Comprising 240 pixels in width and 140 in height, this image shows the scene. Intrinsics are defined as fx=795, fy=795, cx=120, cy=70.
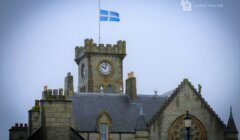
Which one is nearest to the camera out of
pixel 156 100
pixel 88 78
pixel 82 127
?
pixel 82 127

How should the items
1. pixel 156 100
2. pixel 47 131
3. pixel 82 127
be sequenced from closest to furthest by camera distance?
pixel 47 131 < pixel 82 127 < pixel 156 100

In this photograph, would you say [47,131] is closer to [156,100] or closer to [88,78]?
[156,100]

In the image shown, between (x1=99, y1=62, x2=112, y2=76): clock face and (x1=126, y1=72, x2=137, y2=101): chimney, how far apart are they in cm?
1847

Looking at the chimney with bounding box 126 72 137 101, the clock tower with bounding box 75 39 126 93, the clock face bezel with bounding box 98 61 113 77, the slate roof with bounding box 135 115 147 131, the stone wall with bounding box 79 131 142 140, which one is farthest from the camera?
the clock face bezel with bounding box 98 61 113 77

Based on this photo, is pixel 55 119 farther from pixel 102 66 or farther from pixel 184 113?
pixel 102 66

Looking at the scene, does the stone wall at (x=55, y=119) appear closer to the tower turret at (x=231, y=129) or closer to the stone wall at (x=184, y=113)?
the stone wall at (x=184, y=113)

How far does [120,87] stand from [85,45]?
22.7 ft

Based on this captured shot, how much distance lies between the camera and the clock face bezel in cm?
9800

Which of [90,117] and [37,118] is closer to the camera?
[37,118]

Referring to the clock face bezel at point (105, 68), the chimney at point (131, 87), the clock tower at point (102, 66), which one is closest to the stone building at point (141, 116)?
the chimney at point (131, 87)

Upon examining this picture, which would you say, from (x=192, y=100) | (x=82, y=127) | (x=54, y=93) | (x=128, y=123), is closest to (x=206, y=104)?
(x=192, y=100)

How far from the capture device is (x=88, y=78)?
96938 mm

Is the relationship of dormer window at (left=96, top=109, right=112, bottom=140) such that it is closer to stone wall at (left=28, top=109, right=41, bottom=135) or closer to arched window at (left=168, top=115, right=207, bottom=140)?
arched window at (left=168, top=115, right=207, bottom=140)

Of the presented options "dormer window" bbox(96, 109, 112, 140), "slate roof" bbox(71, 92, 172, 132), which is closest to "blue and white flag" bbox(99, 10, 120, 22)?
"slate roof" bbox(71, 92, 172, 132)
